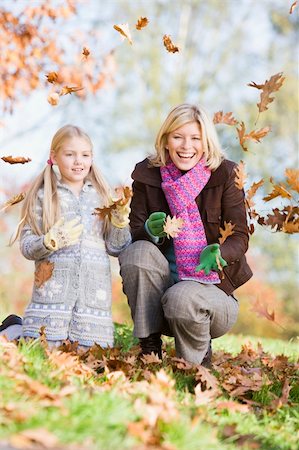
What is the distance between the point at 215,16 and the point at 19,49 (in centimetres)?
874

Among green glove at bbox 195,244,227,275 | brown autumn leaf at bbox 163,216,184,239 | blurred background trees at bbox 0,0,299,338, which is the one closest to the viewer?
green glove at bbox 195,244,227,275

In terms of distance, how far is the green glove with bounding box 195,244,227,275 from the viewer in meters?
3.48

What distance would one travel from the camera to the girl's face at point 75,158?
160 inches

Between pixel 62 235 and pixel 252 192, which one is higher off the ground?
pixel 252 192

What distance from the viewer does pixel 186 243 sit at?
3.74 meters

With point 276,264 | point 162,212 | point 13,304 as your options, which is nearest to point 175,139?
point 162,212

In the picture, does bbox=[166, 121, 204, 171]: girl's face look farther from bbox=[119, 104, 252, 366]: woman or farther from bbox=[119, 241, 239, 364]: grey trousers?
bbox=[119, 241, 239, 364]: grey trousers

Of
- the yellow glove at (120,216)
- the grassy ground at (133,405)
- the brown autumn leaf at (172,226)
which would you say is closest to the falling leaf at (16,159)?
the yellow glove at (120,216)

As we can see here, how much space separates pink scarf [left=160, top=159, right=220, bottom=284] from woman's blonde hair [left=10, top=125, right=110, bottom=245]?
0.50 m

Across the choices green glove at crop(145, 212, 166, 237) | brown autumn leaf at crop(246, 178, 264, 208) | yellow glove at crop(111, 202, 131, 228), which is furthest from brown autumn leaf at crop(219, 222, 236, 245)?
yellow glove at crop(111, 202, 131, 228)

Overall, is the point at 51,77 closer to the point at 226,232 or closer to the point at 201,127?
the point at 201,127

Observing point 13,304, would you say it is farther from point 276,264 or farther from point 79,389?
point 79,389

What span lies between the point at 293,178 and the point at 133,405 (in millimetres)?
1344

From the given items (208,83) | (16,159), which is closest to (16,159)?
(16,159)
